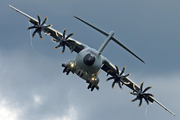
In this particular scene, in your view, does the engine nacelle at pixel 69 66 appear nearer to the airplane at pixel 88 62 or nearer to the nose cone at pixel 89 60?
the airplane at pixel 88 62

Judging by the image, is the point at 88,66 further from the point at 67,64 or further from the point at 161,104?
the point at 161,104

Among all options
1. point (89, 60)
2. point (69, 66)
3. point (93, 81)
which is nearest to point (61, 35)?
point (69, 66)

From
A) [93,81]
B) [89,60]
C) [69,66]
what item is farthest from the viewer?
[69,66]

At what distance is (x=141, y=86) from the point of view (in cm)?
3647

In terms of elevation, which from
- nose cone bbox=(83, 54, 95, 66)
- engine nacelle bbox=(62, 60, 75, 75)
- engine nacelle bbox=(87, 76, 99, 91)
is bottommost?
engine nacelle bbox=(87, 76, 99, 91)

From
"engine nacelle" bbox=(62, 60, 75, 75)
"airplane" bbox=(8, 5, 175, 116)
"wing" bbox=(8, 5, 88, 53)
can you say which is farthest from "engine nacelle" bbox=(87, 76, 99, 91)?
"wing" bbox=(8, 5, 88, 53)

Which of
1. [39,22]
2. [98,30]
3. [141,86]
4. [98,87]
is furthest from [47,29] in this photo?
[141,86]

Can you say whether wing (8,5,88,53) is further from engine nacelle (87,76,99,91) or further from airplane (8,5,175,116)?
engine nacelle (87,76,99,91)

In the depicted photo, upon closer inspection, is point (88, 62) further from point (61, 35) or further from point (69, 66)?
point (61, 35)

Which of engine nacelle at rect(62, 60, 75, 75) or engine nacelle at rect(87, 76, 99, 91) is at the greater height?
engine nacelle at rect(62, 60, 75, 75)

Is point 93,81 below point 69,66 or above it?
below

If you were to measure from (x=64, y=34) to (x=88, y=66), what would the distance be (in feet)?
19.3

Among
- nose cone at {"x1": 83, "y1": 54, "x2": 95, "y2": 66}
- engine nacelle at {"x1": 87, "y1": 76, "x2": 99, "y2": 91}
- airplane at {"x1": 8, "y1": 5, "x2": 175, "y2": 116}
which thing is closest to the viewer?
nose cone at {"x1": 83, "y1": 54, "x2": 95, "y2": 66}

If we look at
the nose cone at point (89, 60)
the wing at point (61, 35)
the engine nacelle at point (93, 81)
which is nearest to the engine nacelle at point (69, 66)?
the wing at point (61, 35)
